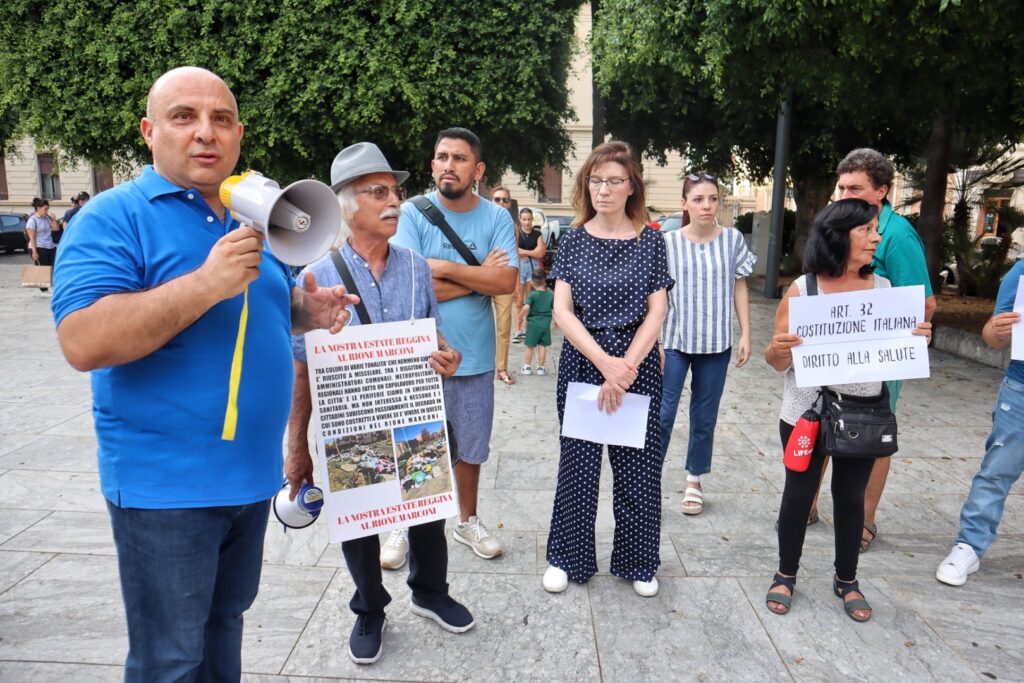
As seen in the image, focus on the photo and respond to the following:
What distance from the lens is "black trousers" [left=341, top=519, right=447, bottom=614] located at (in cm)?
272

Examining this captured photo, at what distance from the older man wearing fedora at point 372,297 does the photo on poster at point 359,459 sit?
11 centimetres

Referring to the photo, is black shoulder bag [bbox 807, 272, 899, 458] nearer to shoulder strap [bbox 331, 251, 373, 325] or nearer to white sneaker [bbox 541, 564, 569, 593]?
white sneaker [bbox 541, 564, 569, 593]

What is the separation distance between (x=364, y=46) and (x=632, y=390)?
41.2 feet

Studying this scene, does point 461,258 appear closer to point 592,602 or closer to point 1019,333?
point 592,602

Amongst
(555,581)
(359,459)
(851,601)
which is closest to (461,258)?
(359,459)

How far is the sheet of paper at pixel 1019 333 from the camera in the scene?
3180 millimetres

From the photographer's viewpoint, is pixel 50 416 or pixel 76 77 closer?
pixel 50 416

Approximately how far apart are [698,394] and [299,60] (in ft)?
40.4

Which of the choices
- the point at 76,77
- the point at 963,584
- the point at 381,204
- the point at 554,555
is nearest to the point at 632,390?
the point at 554,555

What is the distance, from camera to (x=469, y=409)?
3.45 m

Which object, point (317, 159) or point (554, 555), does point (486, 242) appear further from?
point (317, 159)

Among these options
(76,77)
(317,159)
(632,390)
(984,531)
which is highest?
(76,77)

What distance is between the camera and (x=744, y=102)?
12.5 metres

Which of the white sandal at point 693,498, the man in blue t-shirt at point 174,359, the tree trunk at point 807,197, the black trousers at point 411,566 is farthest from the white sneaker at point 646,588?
the tree trunk at point 807,197
